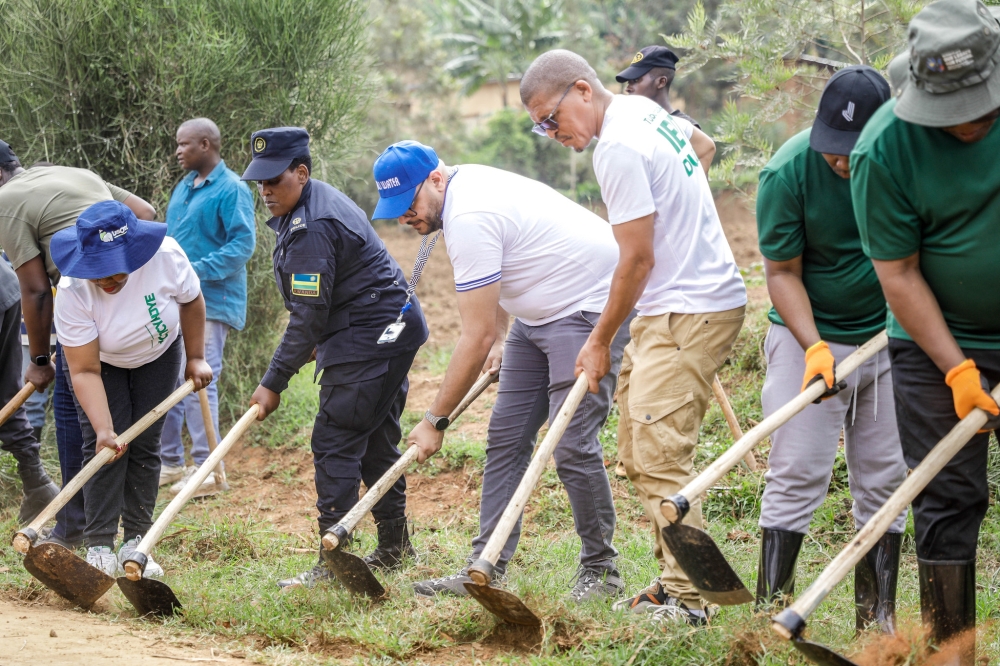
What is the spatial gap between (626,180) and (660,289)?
43 cm

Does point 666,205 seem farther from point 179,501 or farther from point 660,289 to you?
point 179,501

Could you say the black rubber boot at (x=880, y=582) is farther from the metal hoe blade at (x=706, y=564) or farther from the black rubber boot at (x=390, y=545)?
the black rubber boot at (x=390, y=545)

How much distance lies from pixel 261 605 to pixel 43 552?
94cm

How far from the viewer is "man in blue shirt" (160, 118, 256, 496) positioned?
18.8 ft

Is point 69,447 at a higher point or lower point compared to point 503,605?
lower

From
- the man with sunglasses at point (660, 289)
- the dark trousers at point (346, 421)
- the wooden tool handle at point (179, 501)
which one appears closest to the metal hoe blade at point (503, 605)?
the man with sunglasses at point (660, 289)

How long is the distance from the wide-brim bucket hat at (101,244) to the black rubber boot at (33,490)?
71.6 inches

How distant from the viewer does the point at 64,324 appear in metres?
4.28

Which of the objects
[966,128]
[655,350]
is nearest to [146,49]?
[655,350]

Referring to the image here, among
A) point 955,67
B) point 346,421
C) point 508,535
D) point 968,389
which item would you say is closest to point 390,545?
A: point 346,421

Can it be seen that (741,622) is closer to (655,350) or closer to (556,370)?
(655,350)

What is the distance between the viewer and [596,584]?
154 inches

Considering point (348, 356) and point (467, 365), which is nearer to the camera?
point (467, 365)

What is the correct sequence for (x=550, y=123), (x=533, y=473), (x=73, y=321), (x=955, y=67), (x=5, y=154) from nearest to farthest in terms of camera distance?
(x=955, y=67), (x=533, y=473), (x=550, y=123), (x=73, y=321), (x=5, y=154)
